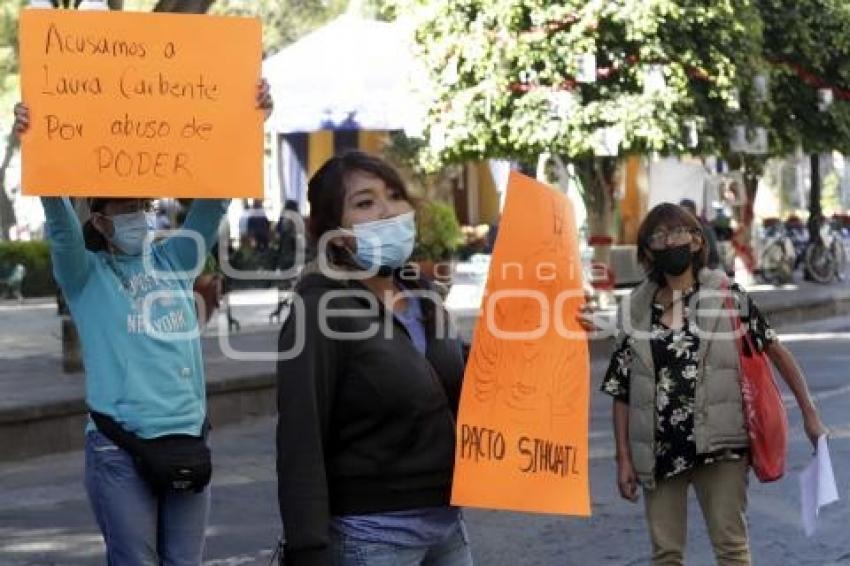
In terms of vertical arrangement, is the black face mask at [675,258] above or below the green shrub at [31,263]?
above

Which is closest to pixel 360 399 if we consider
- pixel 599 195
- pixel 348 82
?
pixel 599 195

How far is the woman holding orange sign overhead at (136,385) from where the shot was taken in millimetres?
4906

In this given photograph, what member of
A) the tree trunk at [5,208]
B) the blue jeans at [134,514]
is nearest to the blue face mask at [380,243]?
the blue jeans at [134,514]

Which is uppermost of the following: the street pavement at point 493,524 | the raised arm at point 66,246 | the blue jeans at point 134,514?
the raised arm at point 66,246

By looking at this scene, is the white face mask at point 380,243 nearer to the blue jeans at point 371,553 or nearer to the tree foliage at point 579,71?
the blue jeans at point 371,553

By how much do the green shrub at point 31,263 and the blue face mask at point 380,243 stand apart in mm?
23035

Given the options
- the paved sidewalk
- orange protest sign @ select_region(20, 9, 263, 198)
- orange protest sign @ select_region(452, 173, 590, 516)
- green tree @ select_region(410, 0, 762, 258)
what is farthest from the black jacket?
green tree @ select_region(410, 0, 762, 258)

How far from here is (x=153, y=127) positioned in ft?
17.4

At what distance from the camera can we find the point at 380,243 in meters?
3.91

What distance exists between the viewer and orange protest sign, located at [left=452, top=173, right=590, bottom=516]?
405cm

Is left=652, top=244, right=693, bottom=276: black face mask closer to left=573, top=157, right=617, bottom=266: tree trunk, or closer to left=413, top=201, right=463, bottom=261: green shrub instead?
left=413, top=201, right=463, bottom=261: green shrub

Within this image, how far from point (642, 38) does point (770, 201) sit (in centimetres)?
4647

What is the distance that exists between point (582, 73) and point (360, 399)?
623 inches

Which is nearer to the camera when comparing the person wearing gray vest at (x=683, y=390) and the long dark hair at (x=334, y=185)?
the long dark hair at (x=334, y=185)
